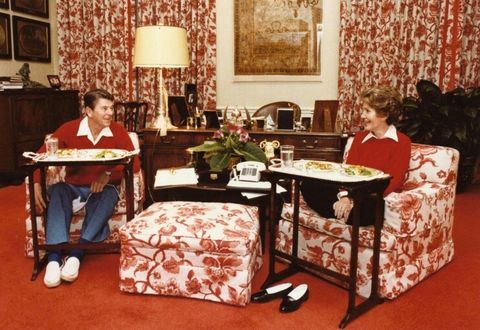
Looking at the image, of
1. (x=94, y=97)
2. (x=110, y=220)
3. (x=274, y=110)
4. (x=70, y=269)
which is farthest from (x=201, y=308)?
(x=274, y=110)

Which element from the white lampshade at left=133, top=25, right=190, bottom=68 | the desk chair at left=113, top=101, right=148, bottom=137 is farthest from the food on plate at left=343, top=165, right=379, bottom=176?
the desk chair at left=113, top=101, right=148, bottom=137

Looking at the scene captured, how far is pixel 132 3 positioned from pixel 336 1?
2.22m

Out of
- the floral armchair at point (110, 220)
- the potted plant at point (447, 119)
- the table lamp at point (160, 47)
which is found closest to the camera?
the floral armchair at point (110, 220)

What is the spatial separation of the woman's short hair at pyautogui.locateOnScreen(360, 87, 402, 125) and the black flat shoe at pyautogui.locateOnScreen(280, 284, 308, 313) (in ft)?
3.23

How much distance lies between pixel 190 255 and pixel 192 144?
2.07 metres

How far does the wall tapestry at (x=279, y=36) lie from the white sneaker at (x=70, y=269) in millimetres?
3233

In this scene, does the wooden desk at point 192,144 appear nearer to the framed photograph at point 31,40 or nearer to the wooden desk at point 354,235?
the wooden desk at point 354,235

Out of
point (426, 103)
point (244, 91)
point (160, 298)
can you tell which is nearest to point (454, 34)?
point (426, 103)

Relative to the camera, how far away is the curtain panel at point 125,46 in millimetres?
5348

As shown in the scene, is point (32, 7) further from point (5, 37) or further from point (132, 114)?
point (132, 114)

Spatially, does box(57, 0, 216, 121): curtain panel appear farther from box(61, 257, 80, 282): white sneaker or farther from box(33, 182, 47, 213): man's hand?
box(61, 257, 80, 282): white sneaker

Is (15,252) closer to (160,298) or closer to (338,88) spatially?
(160,298)

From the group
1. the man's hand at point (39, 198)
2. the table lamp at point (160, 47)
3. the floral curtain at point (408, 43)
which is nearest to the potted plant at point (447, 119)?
the floral curtain at point (408, 43)

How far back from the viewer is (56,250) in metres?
2.66
